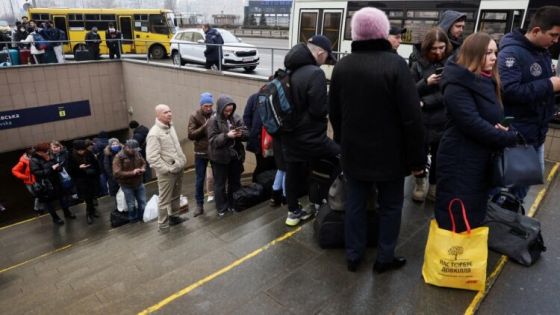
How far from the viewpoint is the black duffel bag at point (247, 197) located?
17.3 feet

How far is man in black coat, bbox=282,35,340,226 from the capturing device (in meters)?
3.38

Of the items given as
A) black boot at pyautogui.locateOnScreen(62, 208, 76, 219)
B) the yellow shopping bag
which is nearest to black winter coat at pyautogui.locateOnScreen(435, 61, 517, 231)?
the yellow shopping bag

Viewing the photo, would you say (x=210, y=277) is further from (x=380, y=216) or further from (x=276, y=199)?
(x=276, y=199)

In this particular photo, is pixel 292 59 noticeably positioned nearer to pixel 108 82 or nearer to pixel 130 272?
pixel 130 272

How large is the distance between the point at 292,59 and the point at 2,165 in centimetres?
1422

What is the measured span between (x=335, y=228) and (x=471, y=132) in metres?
1.38

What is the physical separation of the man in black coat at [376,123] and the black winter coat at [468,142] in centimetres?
20

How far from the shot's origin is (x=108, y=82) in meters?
15.0

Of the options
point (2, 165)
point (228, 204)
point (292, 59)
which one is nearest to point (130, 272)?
point (228, 204)

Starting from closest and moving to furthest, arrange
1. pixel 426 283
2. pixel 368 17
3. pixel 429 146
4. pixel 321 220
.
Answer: pixel 368 17 < pixel 426 283 < pixel 321 220 < pixel 429 146

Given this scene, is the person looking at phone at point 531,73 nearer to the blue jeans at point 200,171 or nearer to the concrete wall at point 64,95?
the blue jeans at point 200,171

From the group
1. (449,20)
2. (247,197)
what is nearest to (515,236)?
(449,20)

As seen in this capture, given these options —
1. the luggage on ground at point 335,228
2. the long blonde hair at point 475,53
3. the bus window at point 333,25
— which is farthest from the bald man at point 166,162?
the bus window at point 333,25

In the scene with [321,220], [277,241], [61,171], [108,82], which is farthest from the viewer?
[108,82]
